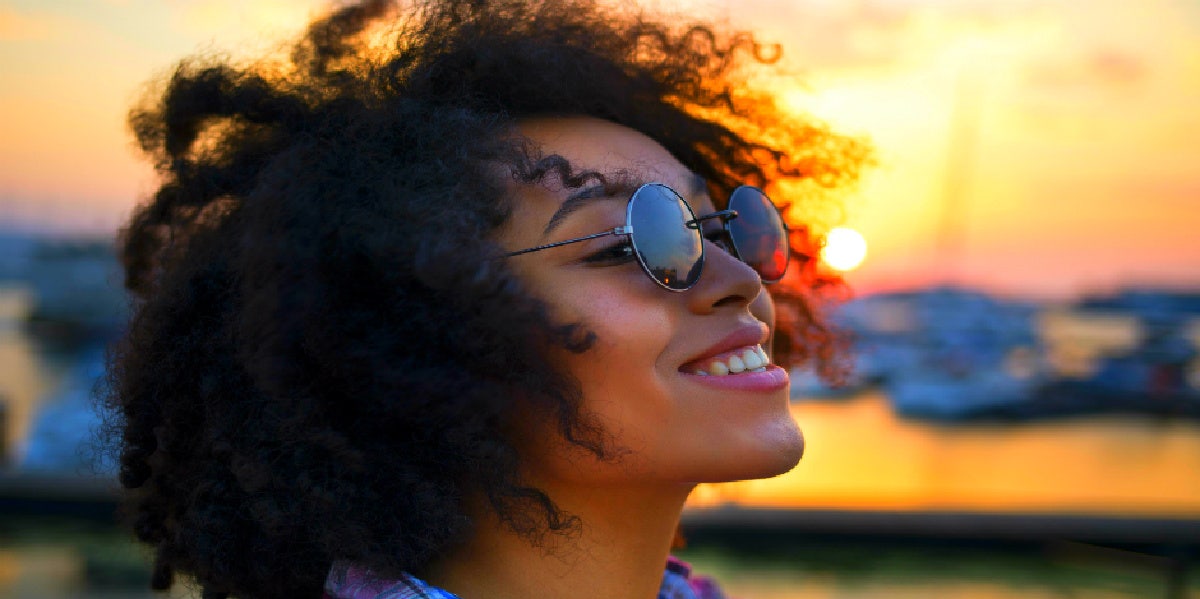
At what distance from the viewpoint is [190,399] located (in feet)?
5.72

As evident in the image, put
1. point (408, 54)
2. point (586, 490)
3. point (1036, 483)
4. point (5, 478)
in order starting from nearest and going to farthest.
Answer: point (586, 490) < point (408, 54) < point (5, 478) < point (1036, 483)

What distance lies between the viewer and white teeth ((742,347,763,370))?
5.59 feet

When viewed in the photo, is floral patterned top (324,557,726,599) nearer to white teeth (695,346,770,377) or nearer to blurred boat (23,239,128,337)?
white teeth (695,346,770,377)

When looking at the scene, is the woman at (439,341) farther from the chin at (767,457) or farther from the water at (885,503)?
the water at (885,503)

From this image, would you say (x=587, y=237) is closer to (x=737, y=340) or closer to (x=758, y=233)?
(x=737, y=340)

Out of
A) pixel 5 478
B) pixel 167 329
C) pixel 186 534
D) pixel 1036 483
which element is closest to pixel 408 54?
pixel 167 329

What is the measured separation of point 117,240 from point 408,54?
2.79ft

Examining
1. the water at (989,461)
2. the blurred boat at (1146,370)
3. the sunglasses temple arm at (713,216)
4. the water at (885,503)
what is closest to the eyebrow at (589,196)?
the sunglasses temple arm at (713,216)

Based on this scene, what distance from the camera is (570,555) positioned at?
1.66 meters

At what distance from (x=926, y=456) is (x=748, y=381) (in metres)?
9.95

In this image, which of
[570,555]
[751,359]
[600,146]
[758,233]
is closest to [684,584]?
[570,555]

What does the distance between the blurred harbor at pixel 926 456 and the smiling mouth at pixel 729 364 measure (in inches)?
38.1

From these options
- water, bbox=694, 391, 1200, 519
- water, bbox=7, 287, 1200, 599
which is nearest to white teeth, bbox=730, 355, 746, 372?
water, bbox=7, 287, 1200, 599

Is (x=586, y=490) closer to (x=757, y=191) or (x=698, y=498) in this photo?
(x=757, y=191)
